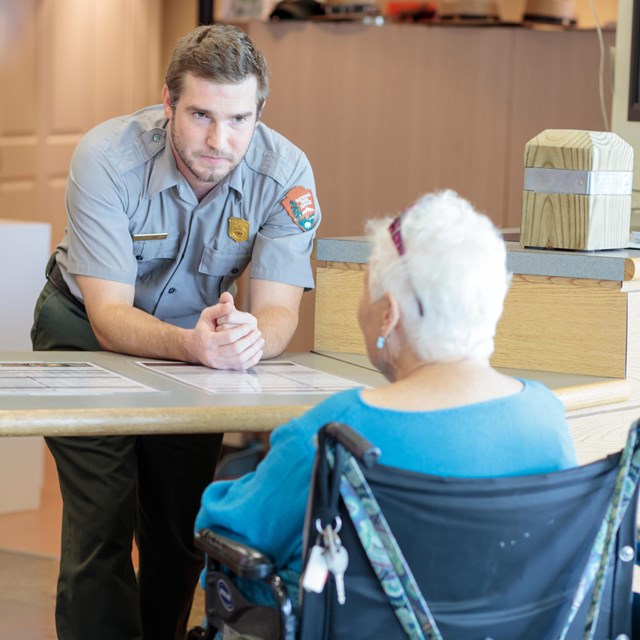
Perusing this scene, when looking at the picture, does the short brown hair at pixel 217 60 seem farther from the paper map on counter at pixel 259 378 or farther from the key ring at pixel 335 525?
the key ring at pixel 335 525

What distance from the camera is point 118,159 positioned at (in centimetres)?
237

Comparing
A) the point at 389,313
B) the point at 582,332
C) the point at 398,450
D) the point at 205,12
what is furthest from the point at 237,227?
the point at 205,12

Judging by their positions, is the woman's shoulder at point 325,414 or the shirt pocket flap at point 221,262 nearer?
the woman's shoulder at point 325,414

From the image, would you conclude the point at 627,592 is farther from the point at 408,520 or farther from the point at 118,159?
the point at 118,159

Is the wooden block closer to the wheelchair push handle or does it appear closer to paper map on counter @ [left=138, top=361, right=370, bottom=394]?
paper map on counter @ [left=138, top=361, right=370, bottom=394]

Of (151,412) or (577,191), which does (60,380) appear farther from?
(577,191)

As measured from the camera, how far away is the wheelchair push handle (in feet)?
4.10

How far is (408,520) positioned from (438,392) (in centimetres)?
16

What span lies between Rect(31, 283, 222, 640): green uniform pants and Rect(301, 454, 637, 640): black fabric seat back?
108 cm

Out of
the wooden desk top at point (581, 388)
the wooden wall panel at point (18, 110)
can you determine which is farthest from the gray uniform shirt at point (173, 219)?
the wooden wall panel at point (18, 110)

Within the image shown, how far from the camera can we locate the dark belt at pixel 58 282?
258cm

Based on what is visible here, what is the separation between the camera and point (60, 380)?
193 cm

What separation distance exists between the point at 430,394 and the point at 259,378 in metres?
0.71

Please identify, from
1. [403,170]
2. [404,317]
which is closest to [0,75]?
[403,170]
